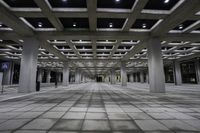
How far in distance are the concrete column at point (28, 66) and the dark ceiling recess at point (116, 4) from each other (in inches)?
373

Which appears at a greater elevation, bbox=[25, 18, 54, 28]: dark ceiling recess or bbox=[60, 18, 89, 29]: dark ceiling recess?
bbox=[60, 18, 89, 29]: dark ceiling recess

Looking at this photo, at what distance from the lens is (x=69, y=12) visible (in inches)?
415

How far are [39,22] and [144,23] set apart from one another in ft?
34.5

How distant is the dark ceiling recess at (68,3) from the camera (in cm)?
967

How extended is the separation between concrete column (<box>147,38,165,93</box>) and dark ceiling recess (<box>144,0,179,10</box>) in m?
5.35

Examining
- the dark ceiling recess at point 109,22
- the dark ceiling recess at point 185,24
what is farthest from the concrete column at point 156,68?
the dark ceiling recess at point 109,22

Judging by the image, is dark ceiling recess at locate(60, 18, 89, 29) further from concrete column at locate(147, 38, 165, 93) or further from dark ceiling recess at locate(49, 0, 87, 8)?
concrete column at locate(147, 38, 165, 93)

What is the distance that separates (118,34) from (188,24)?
7148mm

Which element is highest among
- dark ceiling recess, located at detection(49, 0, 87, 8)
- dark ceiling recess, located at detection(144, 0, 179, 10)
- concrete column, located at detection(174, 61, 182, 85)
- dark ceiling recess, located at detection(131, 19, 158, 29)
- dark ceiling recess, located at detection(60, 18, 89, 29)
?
dark ceiling recess, located at detection(49, 0, 87, 8)

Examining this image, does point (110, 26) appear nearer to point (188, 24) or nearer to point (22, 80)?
point (188, 24)

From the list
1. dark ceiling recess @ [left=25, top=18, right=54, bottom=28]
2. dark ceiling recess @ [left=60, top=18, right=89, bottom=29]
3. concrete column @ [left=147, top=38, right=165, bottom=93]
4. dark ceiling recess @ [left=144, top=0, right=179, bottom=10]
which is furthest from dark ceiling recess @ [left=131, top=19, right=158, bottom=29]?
dark ceiling recess @ [left=25, top=18, right=54, bottom=28]

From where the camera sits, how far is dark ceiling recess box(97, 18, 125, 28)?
12.4m

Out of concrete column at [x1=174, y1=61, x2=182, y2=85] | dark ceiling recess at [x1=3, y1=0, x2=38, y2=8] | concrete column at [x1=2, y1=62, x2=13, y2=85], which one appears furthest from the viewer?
concrete column at [x1=2, y1=62, x2=13, y2=85]

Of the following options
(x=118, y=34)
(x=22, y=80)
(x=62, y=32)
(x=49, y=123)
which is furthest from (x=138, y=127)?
(x=22, y=80)
